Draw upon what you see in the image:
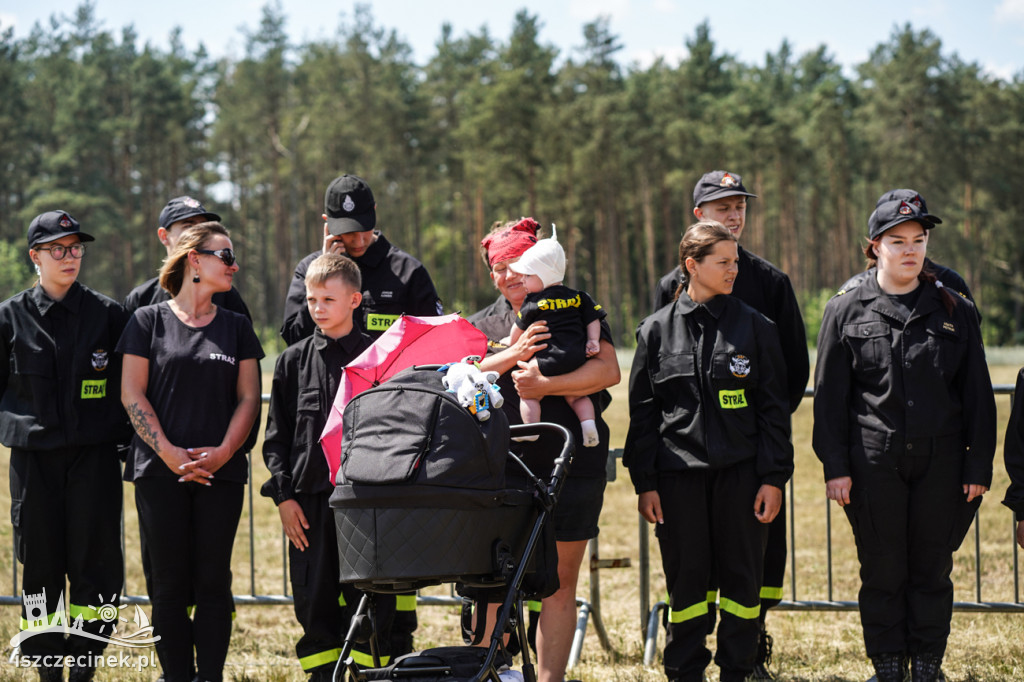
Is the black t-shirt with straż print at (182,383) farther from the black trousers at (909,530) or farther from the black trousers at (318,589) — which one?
the black trousers at (909,530)

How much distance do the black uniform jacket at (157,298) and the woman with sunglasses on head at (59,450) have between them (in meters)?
0.39

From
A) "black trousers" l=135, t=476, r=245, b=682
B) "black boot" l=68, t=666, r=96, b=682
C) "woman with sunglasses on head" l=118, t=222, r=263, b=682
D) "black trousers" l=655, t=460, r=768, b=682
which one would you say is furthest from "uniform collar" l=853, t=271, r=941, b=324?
"black boot" l=68, t=666, r=96, b=682

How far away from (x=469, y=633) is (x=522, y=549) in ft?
5.67

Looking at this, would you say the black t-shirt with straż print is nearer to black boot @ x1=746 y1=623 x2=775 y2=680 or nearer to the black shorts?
the black shorts

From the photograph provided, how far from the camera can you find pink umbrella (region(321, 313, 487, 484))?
402 cm


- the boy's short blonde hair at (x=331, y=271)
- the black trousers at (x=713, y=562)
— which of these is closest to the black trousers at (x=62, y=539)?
the boy's short blonde hair at (x=331, y=271)

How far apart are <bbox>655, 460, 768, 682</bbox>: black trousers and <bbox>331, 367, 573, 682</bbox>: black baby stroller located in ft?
4.31

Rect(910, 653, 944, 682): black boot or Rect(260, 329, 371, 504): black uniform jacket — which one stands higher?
Rect(260, 329, 371, 504): black uniform jacket

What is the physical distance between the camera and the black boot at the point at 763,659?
5.03 meters

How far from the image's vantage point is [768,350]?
4.45m

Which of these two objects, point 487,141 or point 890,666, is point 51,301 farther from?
point 487,141

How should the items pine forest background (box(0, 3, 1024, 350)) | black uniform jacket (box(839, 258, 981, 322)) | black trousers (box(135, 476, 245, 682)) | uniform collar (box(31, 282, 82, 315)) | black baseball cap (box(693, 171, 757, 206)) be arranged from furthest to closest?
→ pine forest background (box(0, 3, 1024, 350))
black baseball cap (box(693, 171, 757, 206))
uniform collar (box(31, 282, 82, 315))
black uniform jacket (box(839, 258, 981, 322))
black trousers (box(135, 476, 245, 682))

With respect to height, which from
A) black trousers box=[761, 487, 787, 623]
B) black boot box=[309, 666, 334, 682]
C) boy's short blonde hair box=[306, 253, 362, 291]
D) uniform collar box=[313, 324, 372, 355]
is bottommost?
black boot box=[309, 666, 334, 682]

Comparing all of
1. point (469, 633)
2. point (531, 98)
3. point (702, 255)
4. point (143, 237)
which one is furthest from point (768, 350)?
point (143, 237)
